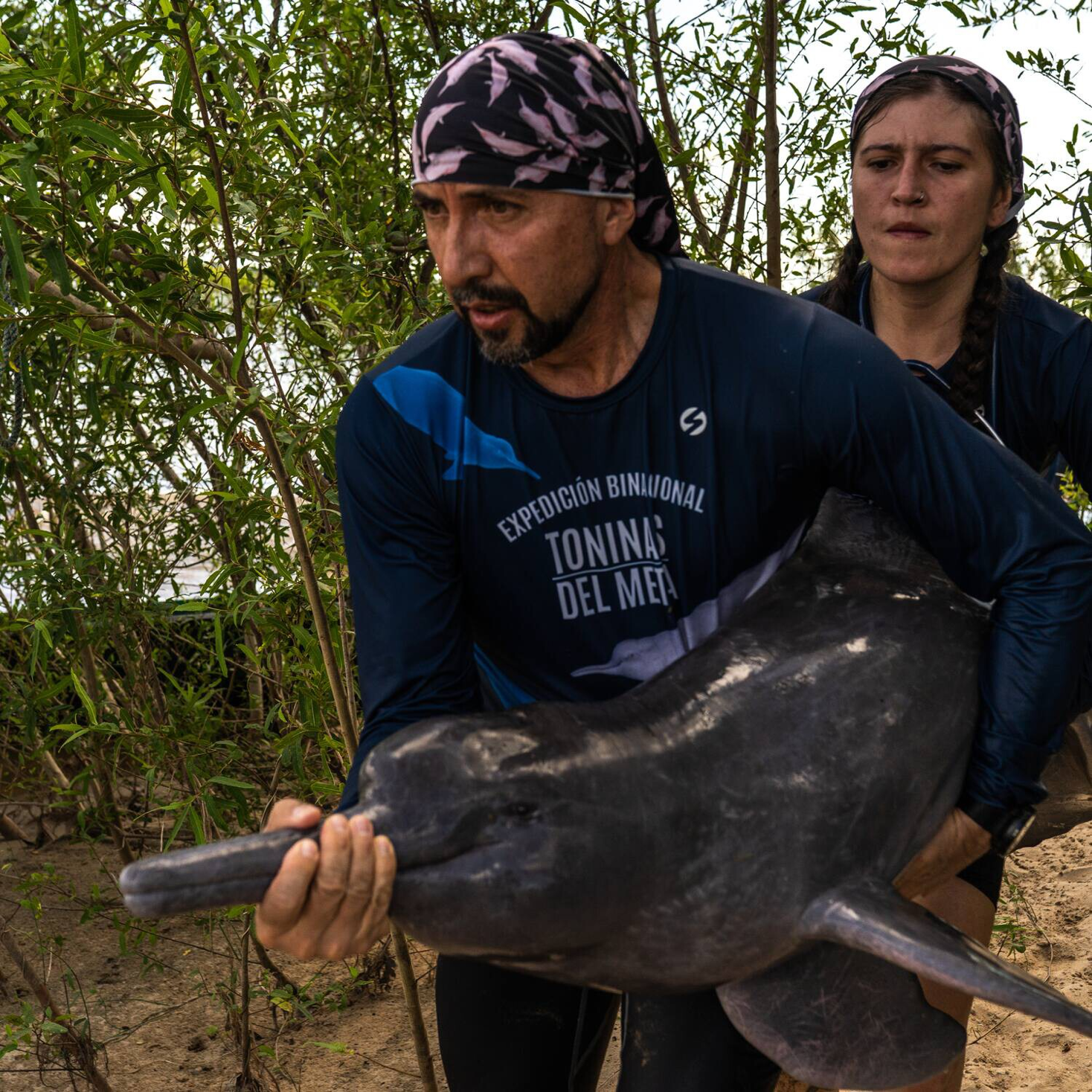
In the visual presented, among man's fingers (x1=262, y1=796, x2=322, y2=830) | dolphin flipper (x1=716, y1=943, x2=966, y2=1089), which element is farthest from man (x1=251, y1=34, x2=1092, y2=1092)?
man's fingers (x1=262, y1=796, x2=322, y2=830)

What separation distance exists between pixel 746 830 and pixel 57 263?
130 cm

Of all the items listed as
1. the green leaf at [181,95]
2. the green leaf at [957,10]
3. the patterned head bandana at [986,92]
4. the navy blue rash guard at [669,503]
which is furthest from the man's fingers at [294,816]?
the green leaf at [957,10]

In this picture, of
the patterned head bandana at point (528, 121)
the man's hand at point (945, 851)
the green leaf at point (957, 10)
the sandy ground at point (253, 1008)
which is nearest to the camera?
the patterned head bandana at point (528, 121)

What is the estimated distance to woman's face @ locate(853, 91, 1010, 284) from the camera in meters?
2.20

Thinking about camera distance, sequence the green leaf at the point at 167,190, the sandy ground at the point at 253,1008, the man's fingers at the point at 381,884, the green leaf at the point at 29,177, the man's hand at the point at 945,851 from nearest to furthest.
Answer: the man's fingers at the point at 381,884 → the man's hand at the point at 945,851 → the green leaf at the point at 29,177 → the green leaf at the point at 167,190 → the sandy ground at the point at 253,1008

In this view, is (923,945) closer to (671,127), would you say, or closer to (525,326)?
(525,326)

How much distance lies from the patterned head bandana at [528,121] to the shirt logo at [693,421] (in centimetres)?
28

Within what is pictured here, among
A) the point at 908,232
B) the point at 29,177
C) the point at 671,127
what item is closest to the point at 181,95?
the point at 29,177

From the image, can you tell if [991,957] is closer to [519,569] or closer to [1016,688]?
[1016,688]

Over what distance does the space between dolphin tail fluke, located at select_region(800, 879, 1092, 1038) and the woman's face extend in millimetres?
1108

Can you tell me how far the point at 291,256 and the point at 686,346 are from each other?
1325mm

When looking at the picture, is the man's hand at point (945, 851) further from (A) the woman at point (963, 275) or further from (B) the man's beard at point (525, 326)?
(B) the man's beard at point (525, 326)

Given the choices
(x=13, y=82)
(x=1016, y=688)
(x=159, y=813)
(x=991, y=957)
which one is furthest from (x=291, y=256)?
(x=159, y=813)

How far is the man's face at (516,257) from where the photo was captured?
1589 mm
